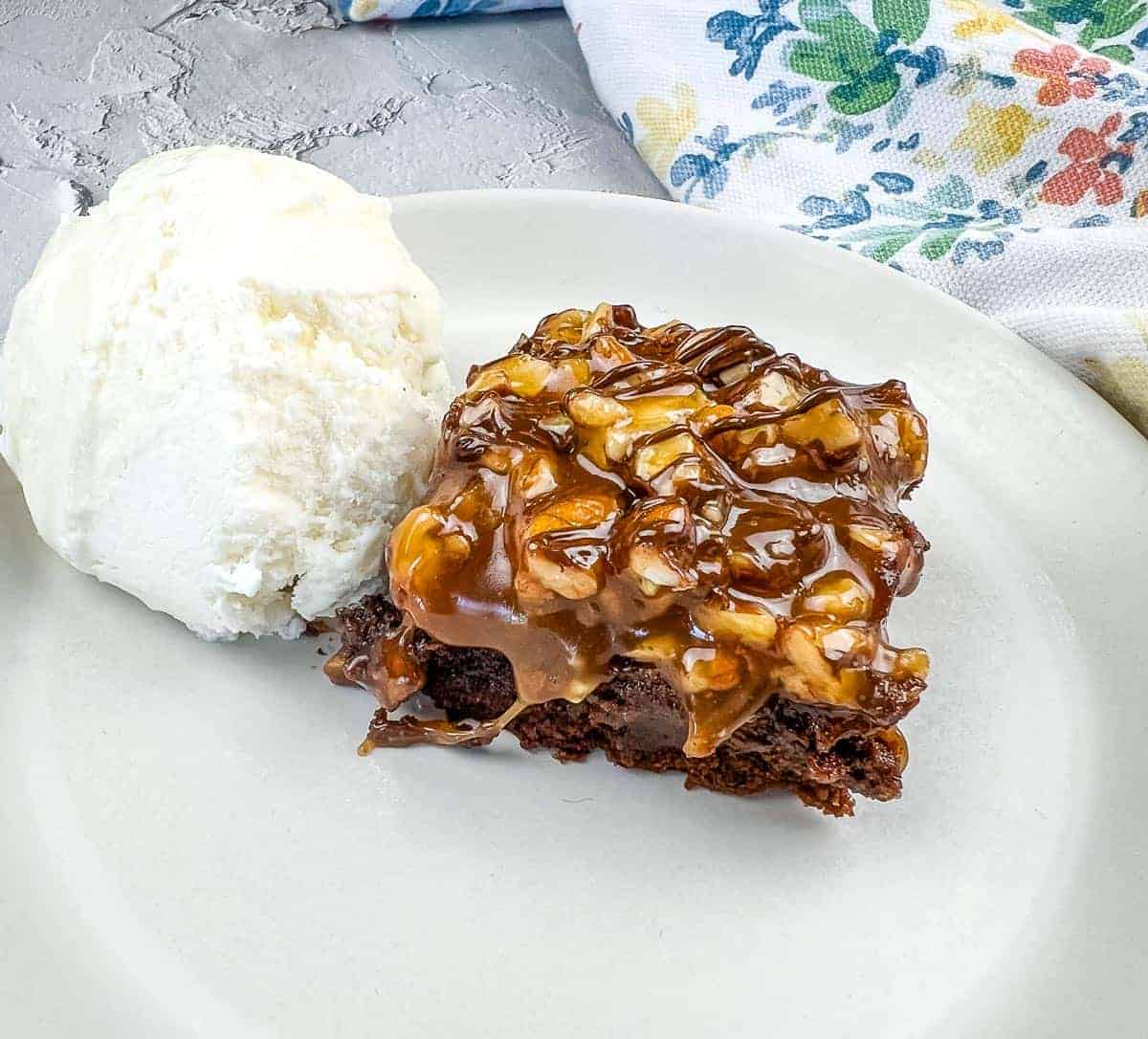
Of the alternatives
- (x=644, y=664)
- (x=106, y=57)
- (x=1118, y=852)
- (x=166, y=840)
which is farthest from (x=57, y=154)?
(x=1118, y=852)

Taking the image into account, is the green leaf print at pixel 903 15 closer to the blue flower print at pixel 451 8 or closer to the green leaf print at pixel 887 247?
the green leaf print at pixel 887 247

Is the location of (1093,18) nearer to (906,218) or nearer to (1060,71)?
(1060,71)

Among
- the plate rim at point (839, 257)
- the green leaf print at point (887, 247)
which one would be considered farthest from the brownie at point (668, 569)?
the green leaf print at point (887, 247)

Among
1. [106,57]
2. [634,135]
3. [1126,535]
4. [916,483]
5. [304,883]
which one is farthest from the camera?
[106,57]

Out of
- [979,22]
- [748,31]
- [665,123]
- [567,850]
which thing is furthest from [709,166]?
[567,850]

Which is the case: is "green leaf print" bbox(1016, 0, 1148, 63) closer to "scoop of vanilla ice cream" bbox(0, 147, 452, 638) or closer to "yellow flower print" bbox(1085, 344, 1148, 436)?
"yellow flower print" bbox(1085, 344, 1148, 436)

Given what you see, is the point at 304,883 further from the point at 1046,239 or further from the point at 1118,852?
the point at 1046,239

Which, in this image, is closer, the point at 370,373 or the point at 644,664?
the point at 644,664
